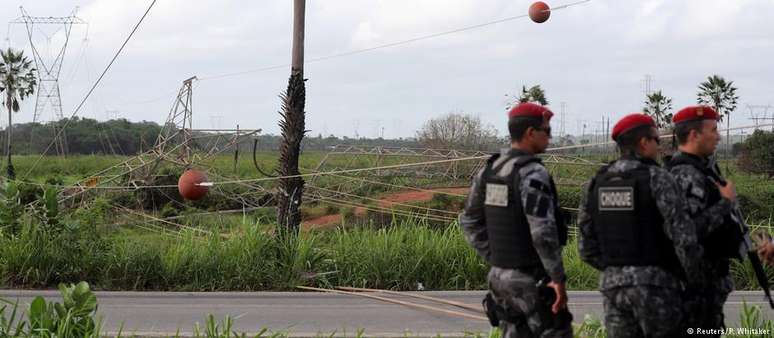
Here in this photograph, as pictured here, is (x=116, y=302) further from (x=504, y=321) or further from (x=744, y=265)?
(x=744, y=265)

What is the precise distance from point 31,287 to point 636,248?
8.85 meters

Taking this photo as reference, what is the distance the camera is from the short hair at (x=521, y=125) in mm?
4871

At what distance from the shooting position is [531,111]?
16.0 ft

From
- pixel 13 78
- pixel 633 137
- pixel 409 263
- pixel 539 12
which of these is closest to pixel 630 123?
pixel 633 137

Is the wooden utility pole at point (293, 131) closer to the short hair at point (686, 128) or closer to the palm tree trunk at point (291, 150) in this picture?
the palm tree trunk at point (291, 150)

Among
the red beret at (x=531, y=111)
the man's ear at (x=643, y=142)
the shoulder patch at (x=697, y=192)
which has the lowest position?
the shoulder patch at (x=697, y=192)

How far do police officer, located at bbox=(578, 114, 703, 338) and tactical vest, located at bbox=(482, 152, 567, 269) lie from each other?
0.95 feet

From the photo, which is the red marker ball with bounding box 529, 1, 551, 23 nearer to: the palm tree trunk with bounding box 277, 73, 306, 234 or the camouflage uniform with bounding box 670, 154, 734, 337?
the palm tree trunk with bounding box 277, 73, 306, 234

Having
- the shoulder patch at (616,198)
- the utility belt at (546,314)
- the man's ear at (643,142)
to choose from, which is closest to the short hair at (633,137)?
the man's ear at (643,142)

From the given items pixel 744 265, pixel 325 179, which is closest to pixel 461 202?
pixel 325 179

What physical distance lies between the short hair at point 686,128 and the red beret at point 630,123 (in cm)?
17

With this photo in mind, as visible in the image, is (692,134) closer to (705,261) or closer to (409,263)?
(705,261)

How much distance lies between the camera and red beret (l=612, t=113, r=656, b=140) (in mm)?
4820

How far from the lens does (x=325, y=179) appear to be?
3922 cm
